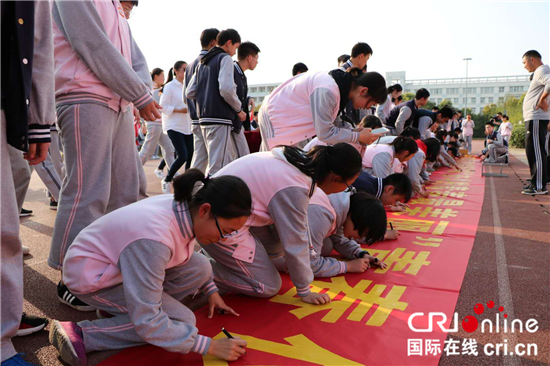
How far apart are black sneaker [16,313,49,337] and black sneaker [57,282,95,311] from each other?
0.17 meters

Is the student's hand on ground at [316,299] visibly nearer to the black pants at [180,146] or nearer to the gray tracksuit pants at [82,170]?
the gray tracksuit pants at [82,170]

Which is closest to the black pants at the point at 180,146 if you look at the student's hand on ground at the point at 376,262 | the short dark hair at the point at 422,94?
the student's hand on ground at the point at 376,262

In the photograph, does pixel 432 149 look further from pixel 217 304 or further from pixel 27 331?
pixel 27 331

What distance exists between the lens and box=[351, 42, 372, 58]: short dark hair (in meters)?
4.29

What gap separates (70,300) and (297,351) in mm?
1096

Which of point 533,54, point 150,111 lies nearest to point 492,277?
point 150,111

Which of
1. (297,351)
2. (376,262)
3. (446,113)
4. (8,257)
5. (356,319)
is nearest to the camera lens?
(8,257)

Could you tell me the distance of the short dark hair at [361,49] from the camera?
4.29 metres

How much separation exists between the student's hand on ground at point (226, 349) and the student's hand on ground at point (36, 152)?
875mm

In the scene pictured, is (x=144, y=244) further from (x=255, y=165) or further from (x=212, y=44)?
(x=212, y=44)

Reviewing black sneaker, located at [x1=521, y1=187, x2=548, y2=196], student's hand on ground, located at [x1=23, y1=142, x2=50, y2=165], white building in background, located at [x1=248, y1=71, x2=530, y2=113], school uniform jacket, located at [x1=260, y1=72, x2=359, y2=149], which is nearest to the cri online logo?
school uniform jacket, located at [x1=260, y1=72, x2=359, y2=149]

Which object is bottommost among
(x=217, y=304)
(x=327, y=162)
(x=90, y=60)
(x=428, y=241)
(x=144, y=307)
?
(x=428, y=241)

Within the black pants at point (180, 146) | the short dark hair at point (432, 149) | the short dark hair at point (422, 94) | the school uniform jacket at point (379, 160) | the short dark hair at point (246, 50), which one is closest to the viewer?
the short dark hair at point (246, 50)

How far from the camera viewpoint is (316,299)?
6.53ft
